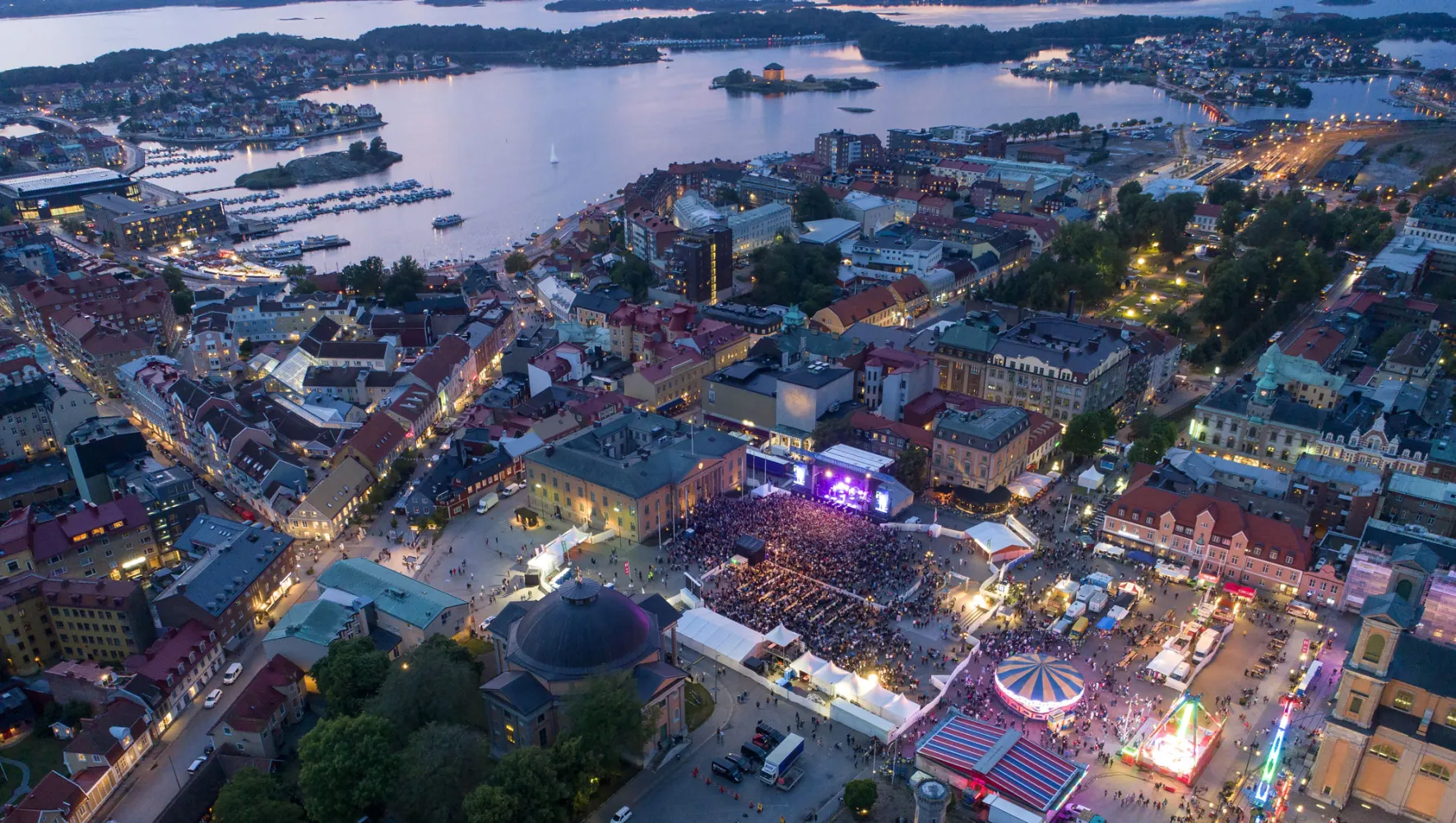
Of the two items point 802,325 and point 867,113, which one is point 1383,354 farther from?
point 867,113

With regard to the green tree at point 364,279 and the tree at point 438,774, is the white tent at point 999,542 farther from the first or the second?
the green tree at point 364,279

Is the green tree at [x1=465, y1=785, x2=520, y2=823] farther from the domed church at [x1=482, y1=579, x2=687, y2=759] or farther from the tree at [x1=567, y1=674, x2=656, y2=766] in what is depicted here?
the domed church at [x1=482, y1=579, x2=687, y2=759]

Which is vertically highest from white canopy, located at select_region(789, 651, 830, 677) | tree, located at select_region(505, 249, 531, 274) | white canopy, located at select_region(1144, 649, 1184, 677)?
tree, located at select_region(505, 249, 531, 274)

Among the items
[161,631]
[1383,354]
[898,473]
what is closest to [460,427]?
[161,631]

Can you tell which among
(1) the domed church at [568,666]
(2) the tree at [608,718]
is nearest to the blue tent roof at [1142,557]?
(1) the domed church at [568,666]

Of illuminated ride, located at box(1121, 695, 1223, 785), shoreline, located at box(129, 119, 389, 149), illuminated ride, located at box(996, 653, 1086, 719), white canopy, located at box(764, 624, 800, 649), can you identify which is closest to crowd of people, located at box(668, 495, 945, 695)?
white canopy, located at box(764, 624, 800, 649)

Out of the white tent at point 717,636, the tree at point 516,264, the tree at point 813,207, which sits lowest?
the white tent at point 717,636

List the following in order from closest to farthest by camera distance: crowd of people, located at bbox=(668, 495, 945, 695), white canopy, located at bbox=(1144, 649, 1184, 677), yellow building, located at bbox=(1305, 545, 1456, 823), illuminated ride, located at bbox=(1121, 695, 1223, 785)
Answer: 1. yellow building, located at bbox=(1305, 545, 1456, 823)
2. illuminated ride, located at bbox=(1121, 695, 1223, 785)
3. white canopy, located at bbox=(1144, 649, 1184, 677)
4. crowd of people, located at bbox=(668, 495, 945, 695)
